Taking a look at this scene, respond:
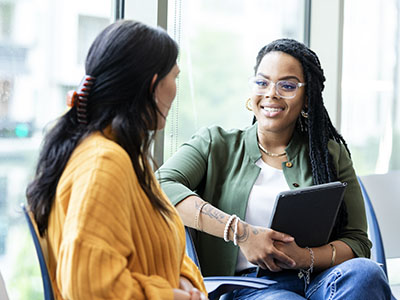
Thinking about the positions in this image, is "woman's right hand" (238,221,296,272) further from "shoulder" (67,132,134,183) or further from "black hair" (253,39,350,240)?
"shoulder" (67,132,134,183)

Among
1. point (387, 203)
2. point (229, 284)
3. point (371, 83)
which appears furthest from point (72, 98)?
point (371, 83)

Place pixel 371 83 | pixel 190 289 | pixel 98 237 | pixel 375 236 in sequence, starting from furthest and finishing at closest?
pixel 371 83, pixel 375 236, pixel 190 289, pixel 98 237

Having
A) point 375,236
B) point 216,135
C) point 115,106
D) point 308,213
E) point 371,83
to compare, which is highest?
point 371,83

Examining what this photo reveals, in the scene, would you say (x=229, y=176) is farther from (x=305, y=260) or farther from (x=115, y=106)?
(x=115, y=106)

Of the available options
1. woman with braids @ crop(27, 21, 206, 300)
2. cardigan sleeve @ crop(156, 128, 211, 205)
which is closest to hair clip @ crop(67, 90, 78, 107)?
woman with braids @ crop(27, 21, 206, 300)

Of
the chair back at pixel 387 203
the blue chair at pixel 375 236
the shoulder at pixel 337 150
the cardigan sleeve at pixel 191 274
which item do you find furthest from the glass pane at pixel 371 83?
the cardigan sleeve at pixel 191 274

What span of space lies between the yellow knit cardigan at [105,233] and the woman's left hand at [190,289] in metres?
0.10

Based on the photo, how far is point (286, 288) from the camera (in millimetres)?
1734

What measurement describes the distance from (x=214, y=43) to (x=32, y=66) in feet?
3.07

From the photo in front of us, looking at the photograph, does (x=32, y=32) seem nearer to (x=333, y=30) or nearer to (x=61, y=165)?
(x=61, y=165)

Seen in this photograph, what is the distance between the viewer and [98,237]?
951mm

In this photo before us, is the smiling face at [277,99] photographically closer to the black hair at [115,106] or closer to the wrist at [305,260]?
the wrist at [305,260]

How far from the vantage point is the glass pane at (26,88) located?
5.83ft

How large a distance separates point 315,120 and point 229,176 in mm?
368
